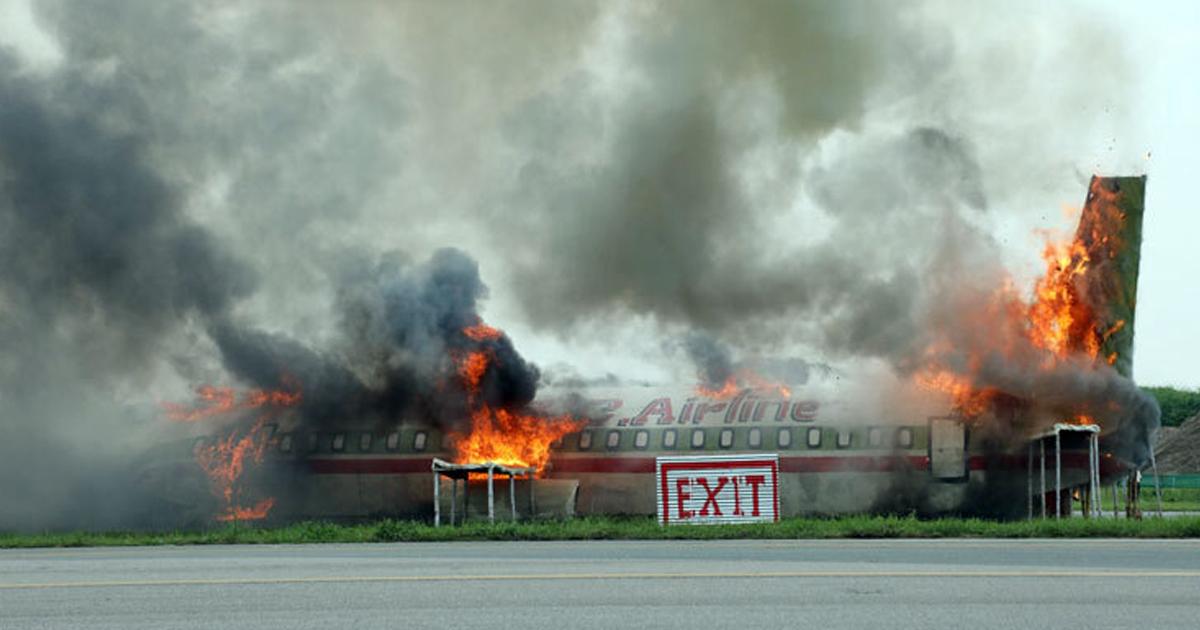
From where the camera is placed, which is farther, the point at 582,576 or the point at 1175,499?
the point at 1175,499

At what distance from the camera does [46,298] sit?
39188mm

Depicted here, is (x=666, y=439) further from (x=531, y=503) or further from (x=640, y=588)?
(x=640, y=588)

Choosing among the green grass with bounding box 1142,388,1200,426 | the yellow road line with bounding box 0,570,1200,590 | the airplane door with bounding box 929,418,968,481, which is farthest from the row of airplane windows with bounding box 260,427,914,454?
the green grass with bounding box 1142,388,1200,426

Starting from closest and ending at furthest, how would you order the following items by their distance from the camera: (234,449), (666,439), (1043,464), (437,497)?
(1043,464)
(437,497)
(666,439)
(234,449)

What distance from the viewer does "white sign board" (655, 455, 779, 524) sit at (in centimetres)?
3316

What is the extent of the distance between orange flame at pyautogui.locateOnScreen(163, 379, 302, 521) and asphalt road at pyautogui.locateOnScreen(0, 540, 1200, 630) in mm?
15810

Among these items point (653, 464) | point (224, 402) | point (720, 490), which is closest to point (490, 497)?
point (653, 464)

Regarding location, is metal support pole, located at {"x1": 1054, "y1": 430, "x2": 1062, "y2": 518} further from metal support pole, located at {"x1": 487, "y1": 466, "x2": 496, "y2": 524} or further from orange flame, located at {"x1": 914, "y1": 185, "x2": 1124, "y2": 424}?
metal support pole, located at {"x1": 487, "y1": 466, "x2": 496, "y2": 524}

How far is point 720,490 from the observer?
3344 cm

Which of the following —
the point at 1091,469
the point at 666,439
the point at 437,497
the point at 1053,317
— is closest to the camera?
the point at 1091,469

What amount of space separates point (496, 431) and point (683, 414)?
5067 mm

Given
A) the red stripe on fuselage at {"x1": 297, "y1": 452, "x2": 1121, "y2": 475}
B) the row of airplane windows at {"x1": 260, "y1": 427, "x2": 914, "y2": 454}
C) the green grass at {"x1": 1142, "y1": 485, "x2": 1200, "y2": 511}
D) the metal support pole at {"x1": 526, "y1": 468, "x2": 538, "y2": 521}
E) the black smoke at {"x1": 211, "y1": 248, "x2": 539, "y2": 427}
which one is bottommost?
the green grass at {"x1": 1142, "y1": 485, "x2": 1200, "y2": 511}

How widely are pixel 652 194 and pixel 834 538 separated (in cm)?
1309

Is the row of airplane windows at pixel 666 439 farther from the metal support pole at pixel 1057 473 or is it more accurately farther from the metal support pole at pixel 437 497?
the metal support pole at pixel 1057 473
